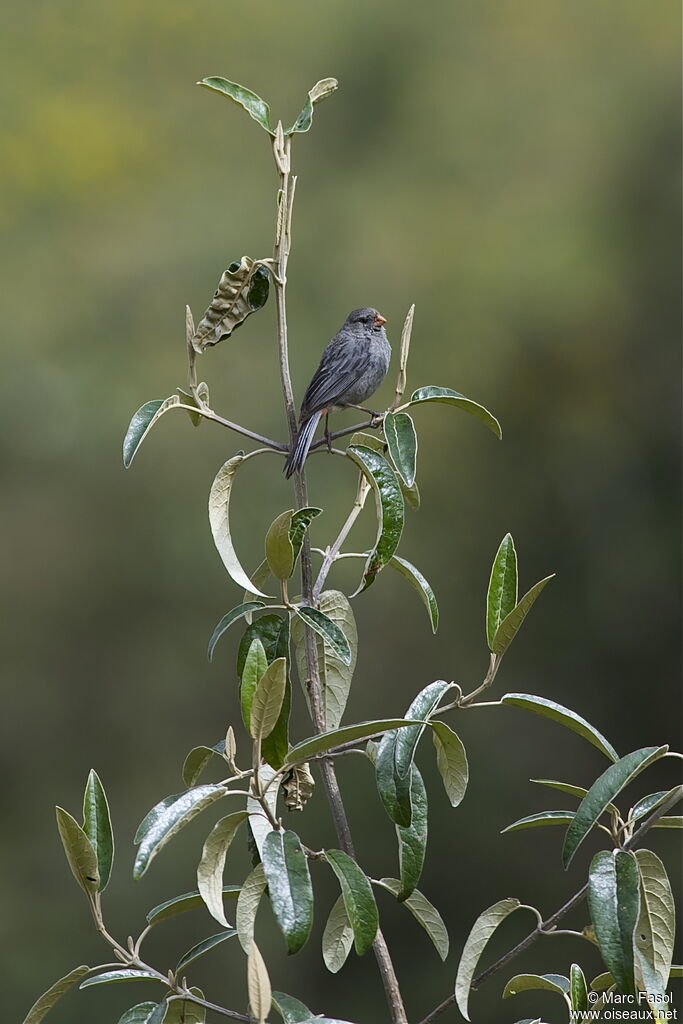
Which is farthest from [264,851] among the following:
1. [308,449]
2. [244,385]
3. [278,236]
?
[244,385]

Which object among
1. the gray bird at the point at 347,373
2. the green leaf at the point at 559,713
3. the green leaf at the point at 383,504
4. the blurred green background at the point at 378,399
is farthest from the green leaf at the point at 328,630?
the blurred green background at the point at 378,399

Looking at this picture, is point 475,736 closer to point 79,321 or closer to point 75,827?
point 79,321

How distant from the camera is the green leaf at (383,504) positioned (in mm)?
872

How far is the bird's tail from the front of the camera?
3.11 feet

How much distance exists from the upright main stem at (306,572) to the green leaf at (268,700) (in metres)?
0.13

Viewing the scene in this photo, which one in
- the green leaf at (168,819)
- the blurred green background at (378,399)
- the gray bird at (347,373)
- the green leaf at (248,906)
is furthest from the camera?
the blurred green background at (378,399)

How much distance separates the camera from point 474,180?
3.58m

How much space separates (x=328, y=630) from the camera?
86cm

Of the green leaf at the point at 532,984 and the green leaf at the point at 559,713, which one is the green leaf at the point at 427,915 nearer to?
the green leaf at the point at 532,984

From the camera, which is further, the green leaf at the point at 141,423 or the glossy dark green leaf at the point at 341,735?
the green leaf at the point at 141,423

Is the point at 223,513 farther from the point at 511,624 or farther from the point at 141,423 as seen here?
the point at 511,624

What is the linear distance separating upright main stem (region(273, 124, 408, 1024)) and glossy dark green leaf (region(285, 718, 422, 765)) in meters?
0.11

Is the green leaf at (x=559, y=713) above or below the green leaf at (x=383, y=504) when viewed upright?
below

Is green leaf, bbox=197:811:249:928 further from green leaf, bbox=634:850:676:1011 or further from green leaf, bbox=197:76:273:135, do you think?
green leaf, bbox=197:76:273:135
